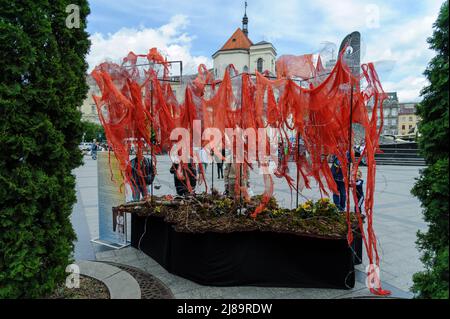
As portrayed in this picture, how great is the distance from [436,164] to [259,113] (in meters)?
2.31

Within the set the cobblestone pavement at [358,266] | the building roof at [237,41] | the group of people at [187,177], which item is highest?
the building roof at [237,41]

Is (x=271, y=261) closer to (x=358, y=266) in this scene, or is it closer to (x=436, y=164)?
(x=358, y=266)

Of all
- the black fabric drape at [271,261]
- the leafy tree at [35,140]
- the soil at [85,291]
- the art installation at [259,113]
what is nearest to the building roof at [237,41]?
the art installation at [259,113]

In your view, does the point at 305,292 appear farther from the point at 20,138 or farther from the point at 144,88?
the point at 144,88

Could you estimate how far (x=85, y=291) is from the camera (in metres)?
3.23

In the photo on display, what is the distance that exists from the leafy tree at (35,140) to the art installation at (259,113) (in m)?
1.59

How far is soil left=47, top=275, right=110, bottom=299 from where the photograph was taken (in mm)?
3048

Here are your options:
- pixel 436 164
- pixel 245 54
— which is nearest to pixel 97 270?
pixel 436 164

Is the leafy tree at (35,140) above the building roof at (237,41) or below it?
below

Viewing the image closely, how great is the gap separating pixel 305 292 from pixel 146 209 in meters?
2.58

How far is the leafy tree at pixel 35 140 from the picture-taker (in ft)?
8.27

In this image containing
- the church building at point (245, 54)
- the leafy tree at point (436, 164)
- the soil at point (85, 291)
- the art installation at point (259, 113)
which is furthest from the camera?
the church building at point (245, 54)

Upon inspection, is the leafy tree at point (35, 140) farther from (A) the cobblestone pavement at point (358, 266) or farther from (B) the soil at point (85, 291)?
(A) the cobblestone pavement at point (358, 266)

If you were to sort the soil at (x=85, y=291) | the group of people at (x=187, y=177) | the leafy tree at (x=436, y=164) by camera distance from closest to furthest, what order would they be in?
the leafy tree at (x=436, y=164) < the soil at (x=85, y=291) < the group of people at (x=187, y=177)
